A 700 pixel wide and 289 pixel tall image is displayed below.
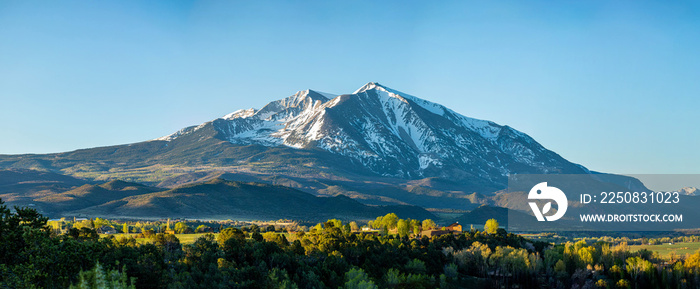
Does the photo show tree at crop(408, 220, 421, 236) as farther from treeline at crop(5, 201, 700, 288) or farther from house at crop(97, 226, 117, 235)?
house at crop(97, 226, 117, 235)

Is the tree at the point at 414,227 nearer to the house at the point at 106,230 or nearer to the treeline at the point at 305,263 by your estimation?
the treeline at the point at 305,263

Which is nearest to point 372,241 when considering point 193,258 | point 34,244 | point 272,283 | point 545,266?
point 545,266

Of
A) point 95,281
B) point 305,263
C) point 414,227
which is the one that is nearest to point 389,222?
point 414,227

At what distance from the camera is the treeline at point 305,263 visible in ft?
141

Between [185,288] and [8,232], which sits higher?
[8,232]

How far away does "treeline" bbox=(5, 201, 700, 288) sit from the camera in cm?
4300

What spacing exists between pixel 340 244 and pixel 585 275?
36372 mm

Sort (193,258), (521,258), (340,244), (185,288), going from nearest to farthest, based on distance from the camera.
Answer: (185,288) < (193,258) < (340,244) < (521,258)

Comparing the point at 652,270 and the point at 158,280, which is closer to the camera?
the point at 158,280

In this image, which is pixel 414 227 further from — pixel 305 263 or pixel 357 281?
pixel 357 281

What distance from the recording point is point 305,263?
7656 cm

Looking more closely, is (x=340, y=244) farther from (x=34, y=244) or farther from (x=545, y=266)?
(x=34, y=244)

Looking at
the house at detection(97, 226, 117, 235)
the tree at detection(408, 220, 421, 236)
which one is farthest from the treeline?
the house at detection(97, 226, 117, 235)

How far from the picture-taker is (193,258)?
72875 millimetres
